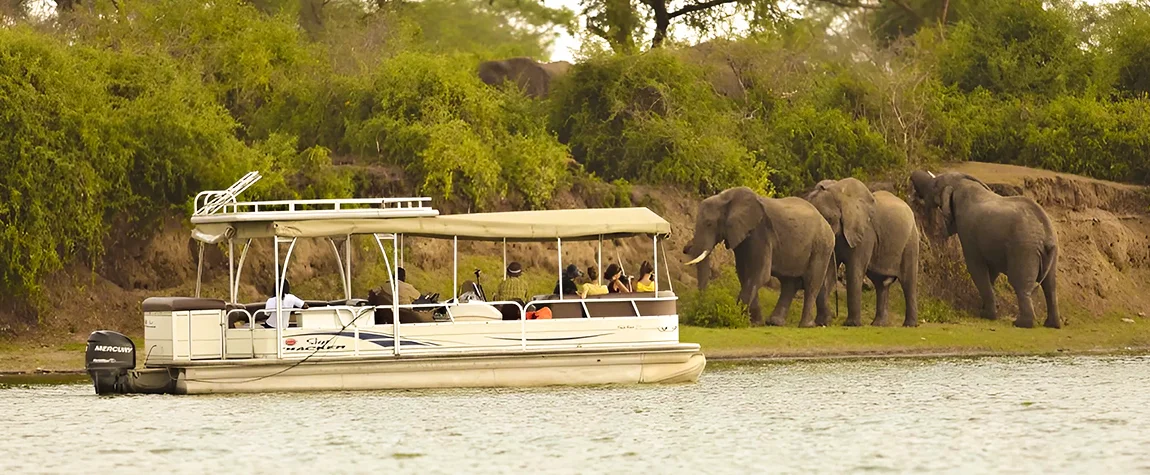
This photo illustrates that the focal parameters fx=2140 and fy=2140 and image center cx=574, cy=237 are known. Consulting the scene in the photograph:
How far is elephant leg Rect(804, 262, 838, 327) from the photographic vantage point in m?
37.2

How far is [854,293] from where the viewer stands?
3741 cm

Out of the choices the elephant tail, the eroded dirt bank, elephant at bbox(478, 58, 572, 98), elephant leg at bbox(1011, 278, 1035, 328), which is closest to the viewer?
the eroded dirt bank

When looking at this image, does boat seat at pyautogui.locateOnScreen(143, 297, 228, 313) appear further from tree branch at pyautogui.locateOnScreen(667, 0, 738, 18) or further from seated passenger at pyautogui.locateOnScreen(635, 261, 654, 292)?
tree branch at pyautogui.locateOnScreen(667, 0, 738, 18)

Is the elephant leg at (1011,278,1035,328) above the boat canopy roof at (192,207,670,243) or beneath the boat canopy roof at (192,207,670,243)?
beneath

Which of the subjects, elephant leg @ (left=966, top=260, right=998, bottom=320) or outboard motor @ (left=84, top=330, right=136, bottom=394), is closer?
outboard motor @ (left=84, top=330, right=136, bottom=394)

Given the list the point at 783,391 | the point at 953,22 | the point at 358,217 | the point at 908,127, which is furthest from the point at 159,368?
the point at 953,22

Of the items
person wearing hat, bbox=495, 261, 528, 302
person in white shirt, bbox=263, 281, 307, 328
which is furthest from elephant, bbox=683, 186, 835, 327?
person in white shirt, bbox=263, 281, 307, 328

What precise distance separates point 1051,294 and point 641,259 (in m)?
7.42

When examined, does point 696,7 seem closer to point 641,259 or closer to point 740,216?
point 641,259

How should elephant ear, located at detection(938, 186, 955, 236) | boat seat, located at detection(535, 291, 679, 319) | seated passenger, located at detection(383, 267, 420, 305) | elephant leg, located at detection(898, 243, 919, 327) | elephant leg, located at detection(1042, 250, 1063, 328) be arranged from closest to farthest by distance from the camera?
boat seat, located at detection(535, 291, 679, 319) → seated passenger, located at detection(383, 267, 420, 305) → elephant leg, located at detection(1042, 250, 1063, 328) → elephant leg, located at detection(898, 243, 919, 327) → elephant ear, located at detection(938, 186, 955, 236)

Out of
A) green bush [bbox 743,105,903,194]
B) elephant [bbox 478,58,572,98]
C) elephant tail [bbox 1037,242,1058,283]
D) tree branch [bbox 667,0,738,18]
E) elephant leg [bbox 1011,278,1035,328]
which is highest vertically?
tree branch [bbox 667,0,738,18]

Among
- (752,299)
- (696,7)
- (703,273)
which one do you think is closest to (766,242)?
(752,299)

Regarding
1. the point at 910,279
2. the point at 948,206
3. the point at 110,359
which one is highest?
the point at 948,206

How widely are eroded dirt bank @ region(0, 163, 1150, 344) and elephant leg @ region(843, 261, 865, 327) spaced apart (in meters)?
2.95
